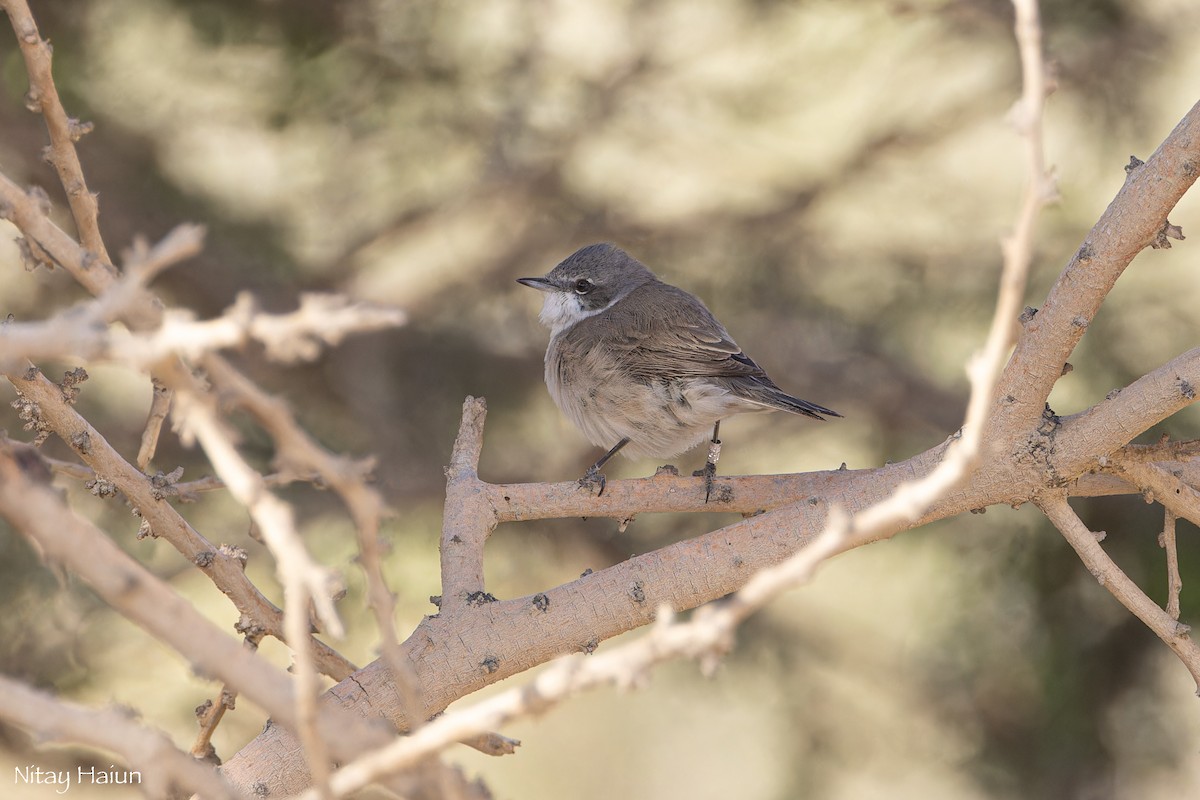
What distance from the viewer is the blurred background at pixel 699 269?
4184mm

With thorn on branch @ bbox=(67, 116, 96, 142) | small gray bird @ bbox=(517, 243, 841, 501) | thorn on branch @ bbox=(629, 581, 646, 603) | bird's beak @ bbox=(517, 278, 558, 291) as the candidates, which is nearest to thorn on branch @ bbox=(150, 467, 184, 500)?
thorn on branch @ bbox=(67, 116, 96, 142)

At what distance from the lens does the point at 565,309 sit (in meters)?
4.54

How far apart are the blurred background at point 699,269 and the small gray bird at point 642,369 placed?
16.1 inches

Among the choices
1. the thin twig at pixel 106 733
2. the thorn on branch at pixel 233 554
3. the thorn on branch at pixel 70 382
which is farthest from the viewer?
the thorn on branch at pixel 233 554

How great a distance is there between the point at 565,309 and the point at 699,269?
0.66 m

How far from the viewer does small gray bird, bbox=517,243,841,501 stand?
12.4 ft

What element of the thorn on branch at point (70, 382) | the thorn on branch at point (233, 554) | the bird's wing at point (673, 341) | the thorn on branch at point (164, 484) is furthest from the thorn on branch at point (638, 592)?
the bird's wing at point (673, 341)

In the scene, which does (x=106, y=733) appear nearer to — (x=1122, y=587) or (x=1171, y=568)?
(x=1122, y=587)

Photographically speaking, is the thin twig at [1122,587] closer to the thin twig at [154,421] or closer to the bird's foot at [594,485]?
the bird's foot at [594,485]

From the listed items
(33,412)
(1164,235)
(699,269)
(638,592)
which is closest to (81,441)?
(33,412)

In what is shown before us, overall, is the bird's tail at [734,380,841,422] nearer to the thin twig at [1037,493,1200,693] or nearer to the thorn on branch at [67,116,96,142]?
the thin twig at [1037,493,1200,693]

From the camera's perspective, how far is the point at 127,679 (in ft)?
13.7

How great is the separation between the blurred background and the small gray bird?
409 millimetres

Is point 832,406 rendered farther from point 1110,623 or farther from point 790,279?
point 1110,623
